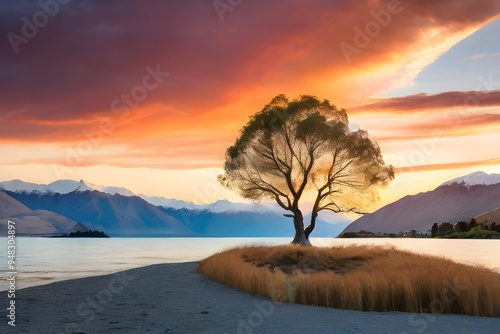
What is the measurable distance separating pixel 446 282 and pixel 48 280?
2346 centimetres

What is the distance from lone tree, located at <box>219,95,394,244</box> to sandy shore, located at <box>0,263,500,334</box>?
84.5ft

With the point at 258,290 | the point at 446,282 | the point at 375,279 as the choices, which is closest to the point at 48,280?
the point at 258,290

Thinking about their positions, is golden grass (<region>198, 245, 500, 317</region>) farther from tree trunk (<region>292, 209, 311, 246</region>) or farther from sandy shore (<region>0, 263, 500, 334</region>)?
tree trunk (<region>292, 209, 311, 246</region>)

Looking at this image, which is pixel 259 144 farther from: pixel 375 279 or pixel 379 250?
pixel 375 279

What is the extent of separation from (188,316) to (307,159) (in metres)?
32.4

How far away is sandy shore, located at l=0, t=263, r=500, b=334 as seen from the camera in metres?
14.0

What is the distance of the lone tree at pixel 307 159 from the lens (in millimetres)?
46000

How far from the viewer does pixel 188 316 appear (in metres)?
15.8

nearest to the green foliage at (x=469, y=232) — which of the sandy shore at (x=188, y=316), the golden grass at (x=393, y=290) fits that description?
the golden grass at (x=393, y=290)

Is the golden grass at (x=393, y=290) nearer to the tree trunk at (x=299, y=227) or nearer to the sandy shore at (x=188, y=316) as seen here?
the sandy shore at (x=188, y=316)

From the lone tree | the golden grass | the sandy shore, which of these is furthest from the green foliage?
the sandy shore

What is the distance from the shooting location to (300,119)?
153ft

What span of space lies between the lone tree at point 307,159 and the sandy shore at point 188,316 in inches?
1014

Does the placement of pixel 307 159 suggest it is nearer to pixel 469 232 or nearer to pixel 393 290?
pixel 393 290
